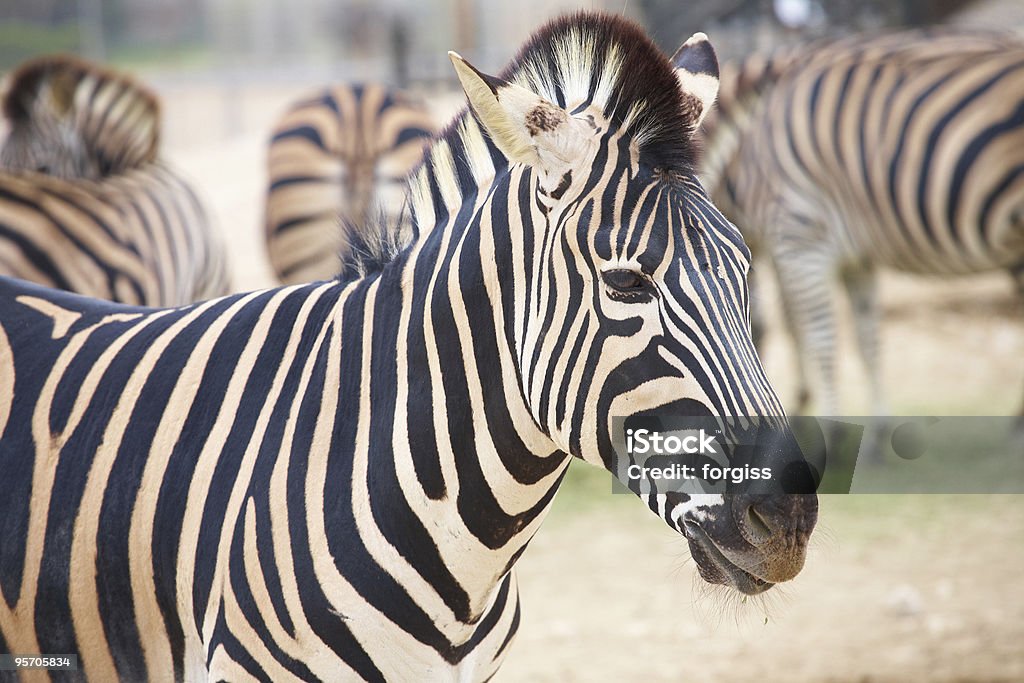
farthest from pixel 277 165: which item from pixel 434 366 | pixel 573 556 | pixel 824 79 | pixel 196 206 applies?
pixel 434 366

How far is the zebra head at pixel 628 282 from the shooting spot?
5.79 ft

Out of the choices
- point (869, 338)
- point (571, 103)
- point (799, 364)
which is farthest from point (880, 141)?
point (571, 103)

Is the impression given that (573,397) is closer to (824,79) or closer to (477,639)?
(477,639)

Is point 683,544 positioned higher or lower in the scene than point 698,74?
lower

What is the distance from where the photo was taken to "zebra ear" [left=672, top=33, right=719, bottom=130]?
6.88 feet

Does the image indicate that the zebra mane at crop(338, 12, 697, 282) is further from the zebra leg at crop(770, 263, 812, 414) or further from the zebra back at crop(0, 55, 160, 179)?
the zebra leg at crop(770, 263, 812, 414)

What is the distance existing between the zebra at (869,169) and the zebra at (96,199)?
3.57 metres

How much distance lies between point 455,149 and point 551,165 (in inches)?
15.0

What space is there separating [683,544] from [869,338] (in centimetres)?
444

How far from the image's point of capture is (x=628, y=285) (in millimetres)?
1825

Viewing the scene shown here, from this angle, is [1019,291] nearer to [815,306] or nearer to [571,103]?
[815,306]

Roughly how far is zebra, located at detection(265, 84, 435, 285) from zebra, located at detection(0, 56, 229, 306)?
3.42 ft

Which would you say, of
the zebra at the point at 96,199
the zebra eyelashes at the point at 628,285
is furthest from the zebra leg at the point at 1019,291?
the zebra eyelashes at the point at 628,285

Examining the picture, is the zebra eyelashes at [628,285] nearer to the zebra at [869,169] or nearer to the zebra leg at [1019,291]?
the zebra at [869,169]
